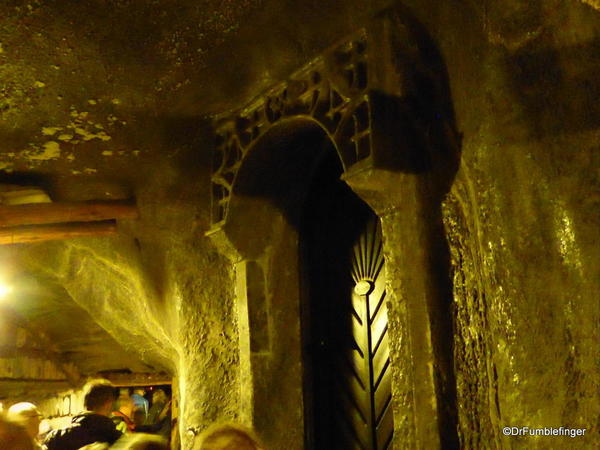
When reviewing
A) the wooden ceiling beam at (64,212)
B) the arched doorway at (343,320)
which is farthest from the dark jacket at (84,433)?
the wooden ceiling beam at (64,212)

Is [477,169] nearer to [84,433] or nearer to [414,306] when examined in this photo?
[414,306]

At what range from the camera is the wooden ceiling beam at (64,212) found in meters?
4.17

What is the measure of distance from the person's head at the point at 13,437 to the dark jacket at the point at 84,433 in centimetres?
71

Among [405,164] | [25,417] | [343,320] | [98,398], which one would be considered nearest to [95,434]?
[98,398]

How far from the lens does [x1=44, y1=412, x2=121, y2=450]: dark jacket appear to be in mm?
3199

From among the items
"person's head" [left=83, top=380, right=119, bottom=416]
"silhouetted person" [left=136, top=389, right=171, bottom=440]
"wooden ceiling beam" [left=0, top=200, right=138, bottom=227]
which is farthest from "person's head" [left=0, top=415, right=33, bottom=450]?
"silhouetted person" [left=136, top=389, right=171, bottom=440]

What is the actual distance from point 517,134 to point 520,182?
0.50 ft

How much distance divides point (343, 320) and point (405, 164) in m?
1.21

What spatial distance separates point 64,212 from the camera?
14.1 feet

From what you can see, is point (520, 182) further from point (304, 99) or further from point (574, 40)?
point (304, 99)

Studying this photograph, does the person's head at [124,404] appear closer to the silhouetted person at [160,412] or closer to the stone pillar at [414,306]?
the silhouetted person at [160,412]

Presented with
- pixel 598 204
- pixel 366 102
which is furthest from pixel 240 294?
pixel 598 204

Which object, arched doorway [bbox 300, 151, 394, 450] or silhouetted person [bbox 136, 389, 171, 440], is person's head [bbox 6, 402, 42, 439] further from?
silhouetted person [bbox 136, 389, 171, 440]

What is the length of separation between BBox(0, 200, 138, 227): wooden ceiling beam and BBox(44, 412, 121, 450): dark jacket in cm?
144
